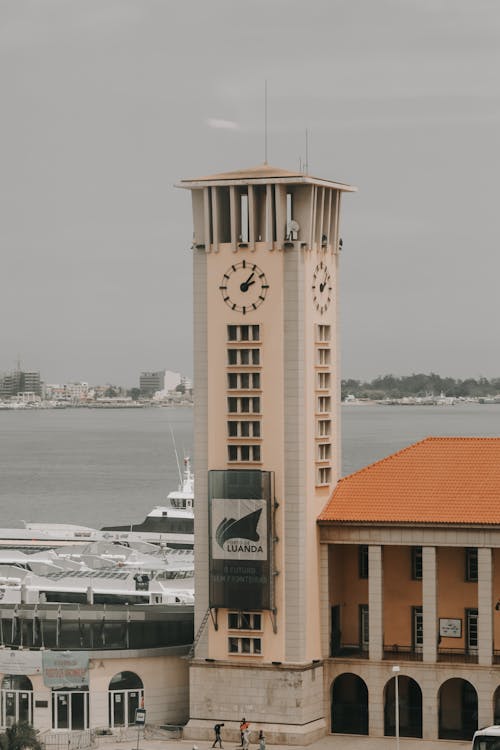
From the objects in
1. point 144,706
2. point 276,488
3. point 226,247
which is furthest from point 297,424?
point 144,706

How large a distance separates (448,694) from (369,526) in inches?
237

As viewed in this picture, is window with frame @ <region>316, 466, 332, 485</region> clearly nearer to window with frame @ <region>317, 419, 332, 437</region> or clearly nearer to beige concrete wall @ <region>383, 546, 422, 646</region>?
window with frame @ <region>317, 419, 332, 437</region>

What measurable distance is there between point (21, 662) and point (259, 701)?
7701 millimetres

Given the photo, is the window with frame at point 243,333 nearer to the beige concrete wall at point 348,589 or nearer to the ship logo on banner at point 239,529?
the ship logo on banner at point 239,529

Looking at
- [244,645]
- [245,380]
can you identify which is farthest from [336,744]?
[245,380]

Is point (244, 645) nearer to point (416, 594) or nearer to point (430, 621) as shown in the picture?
point (416, 594)

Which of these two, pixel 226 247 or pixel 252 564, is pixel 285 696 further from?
pixel 226 247

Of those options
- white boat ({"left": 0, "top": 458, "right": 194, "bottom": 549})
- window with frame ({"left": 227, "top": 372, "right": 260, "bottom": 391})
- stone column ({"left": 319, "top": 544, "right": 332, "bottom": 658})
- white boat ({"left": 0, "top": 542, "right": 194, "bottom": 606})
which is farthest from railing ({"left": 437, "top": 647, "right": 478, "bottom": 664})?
white boat ({"left": 0, "top": 458, "right": 194, "bottom": 549})

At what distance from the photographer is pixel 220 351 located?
6556 centimetres

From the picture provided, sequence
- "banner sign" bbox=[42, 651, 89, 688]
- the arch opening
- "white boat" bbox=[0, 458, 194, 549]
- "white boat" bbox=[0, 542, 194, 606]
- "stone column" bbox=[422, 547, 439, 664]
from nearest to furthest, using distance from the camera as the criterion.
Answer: "stone column" bbox=[422, 547, 439, 664] → "banner sign" bbox=[42, 651, 89, 688] → the arch opening → "white boat" bbox=[0, 542, 194, 606] → "white boat" bbox=[0, 458, 194, 549]

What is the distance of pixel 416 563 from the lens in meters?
65.9

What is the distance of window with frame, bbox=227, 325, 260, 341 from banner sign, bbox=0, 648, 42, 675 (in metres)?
11.8

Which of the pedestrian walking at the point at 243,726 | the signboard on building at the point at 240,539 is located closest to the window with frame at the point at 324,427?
the signboard on building at the point at 240,539

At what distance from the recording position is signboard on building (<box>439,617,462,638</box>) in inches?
2562
